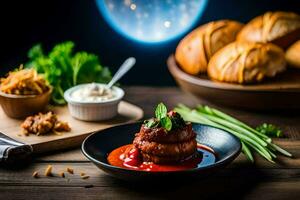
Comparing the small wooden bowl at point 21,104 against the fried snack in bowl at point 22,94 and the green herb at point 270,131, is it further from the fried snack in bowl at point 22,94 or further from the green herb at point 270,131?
the green herb at point 270,131

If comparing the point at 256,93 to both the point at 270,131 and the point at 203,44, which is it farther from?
the point at 203,44

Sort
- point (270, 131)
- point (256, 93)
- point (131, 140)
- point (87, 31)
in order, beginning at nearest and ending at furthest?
point (131, 140)
point (270, 131)
point (256, 93)
point (87, 31)

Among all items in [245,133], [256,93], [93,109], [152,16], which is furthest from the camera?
[152,16]

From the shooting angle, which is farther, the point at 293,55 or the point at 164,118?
the point at 293,55

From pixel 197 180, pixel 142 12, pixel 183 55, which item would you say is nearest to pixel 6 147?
pixel 197 180

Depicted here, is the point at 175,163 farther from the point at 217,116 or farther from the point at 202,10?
the point at 202,10

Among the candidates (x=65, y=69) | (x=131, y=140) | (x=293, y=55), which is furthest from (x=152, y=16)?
(x=131, y=140)
